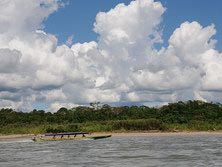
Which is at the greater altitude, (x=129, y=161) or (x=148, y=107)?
(x=148, y=107)

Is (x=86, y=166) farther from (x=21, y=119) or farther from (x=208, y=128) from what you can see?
(x=21, y=119)

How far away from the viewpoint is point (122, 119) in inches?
6097

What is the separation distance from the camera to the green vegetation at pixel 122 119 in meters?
138

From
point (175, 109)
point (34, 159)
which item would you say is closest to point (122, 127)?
point (175, 109)

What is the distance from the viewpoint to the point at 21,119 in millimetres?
162125

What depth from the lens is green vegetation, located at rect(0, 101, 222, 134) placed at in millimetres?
138125

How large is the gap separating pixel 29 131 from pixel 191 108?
2135 inches

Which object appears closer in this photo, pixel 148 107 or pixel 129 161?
pixel 129 161

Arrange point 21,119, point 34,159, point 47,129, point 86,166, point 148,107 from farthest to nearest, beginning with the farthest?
point 148,107 → point 21,119 → point 47,129 → point 34,159 → point 86,166

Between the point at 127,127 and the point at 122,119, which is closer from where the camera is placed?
the point at 127,127

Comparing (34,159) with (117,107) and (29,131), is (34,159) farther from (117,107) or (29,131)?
(117,107)

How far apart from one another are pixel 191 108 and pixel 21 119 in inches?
2110

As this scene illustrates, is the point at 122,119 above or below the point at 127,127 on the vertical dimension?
above

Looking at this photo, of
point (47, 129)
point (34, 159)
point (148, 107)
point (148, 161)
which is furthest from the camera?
point (148, 107)
